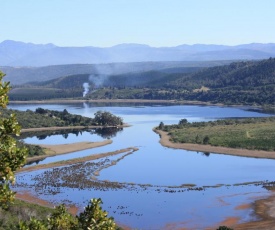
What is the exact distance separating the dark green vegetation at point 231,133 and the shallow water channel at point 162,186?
5535 millimetres

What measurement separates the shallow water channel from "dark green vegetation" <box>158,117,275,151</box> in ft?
18.2

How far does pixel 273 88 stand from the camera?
159 metres

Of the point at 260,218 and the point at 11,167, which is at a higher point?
the point at 11,167

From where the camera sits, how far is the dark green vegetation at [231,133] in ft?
239

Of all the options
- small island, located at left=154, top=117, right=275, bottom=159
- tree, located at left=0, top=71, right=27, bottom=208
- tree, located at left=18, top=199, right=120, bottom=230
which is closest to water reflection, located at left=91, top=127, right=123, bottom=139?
small island, located at left=154, top=117, right=275, bottom=159

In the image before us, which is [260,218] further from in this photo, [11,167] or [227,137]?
[227,137]

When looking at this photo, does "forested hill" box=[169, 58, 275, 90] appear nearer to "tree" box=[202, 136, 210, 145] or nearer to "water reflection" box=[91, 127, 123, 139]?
"water reflection" box=[91, 127, 123, 139]

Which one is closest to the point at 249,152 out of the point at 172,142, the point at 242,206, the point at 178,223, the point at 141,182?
the point at 172,142

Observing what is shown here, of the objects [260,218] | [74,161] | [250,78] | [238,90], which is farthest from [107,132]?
[250,78]

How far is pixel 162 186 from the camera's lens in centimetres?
5053

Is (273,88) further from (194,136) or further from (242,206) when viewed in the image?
(242,206)

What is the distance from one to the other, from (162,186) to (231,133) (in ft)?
115

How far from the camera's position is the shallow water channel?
131 ft

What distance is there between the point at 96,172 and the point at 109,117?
50242 mm
